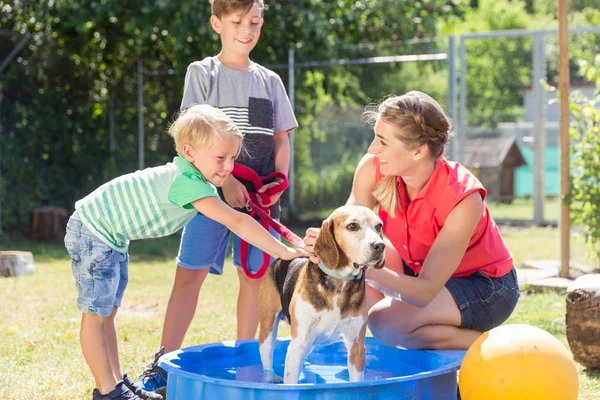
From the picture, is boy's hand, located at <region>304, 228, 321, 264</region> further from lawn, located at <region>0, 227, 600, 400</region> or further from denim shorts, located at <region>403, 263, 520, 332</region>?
lawn, located at <region>0, 227, 600, 400</region>

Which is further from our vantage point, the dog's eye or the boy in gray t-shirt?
the boy in gray t-shirt

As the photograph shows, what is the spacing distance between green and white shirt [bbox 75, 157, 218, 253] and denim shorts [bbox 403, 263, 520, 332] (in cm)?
138

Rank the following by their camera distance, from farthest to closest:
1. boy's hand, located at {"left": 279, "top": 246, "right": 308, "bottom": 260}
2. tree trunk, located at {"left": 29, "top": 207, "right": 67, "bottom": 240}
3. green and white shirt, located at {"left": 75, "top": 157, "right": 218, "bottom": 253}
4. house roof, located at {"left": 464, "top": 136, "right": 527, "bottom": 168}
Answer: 1. house roof, located at {"left": 464, "top": 136, "right": 527, "bottom": 168}
2. tree trunk, located at {"left": 29, "top": 207, "right": 67, "bottom": 240}
3. green and white shirt, located at {"left": 75, "top": 157, "right": 218, "bottom": 253}
4. boy's hand, located at {"left": 279, "top": 246, "right": 308, "bottom": 260}

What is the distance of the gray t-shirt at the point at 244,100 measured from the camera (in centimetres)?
476

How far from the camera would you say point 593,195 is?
7.88 m

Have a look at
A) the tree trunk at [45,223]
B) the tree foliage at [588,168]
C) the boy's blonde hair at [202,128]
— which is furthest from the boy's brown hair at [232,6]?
the tree trunk at [45,223]

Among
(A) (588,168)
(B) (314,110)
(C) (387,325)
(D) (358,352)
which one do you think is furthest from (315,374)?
(B) (314,110)

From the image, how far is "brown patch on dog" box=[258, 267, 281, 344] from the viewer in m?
4.09

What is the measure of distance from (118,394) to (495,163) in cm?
1303

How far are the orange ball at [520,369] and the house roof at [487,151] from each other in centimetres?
1172

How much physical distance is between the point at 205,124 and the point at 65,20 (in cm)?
913

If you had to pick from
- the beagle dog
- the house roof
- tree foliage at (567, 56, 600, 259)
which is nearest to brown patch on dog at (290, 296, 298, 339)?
the beagle dog

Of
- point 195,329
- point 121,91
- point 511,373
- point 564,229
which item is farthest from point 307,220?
point 511,373

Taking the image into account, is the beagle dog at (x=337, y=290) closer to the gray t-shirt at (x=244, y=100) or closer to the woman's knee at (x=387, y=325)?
the woman's knee at (x=387, y=325)
